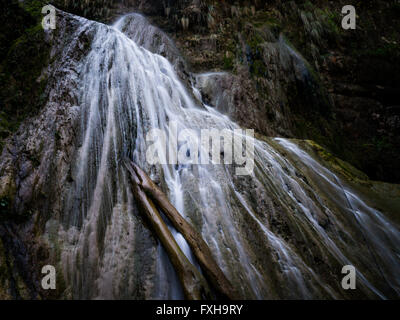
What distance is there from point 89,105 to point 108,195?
5.32ft

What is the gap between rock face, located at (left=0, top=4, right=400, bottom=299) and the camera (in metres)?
2.82

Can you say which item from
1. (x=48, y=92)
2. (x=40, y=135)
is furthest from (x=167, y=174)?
(x=48, y=92)

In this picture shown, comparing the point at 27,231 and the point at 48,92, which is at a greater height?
the point at 48,92

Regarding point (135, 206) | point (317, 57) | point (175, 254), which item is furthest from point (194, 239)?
point (317, 57)

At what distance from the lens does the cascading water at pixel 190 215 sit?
2.90m

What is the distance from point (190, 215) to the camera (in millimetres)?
3590

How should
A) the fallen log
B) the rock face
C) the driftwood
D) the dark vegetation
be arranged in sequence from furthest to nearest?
the dark vegetation
the rock face
the driftwood
the fallen log

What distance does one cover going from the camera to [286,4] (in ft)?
38.5

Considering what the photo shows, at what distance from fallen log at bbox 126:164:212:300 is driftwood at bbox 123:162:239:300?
0.28 feet

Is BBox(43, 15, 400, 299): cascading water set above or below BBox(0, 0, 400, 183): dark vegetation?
below

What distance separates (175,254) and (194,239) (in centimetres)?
33

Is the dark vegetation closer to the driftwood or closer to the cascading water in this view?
the cascading water

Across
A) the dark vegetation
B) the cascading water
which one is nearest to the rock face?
the cascading water
